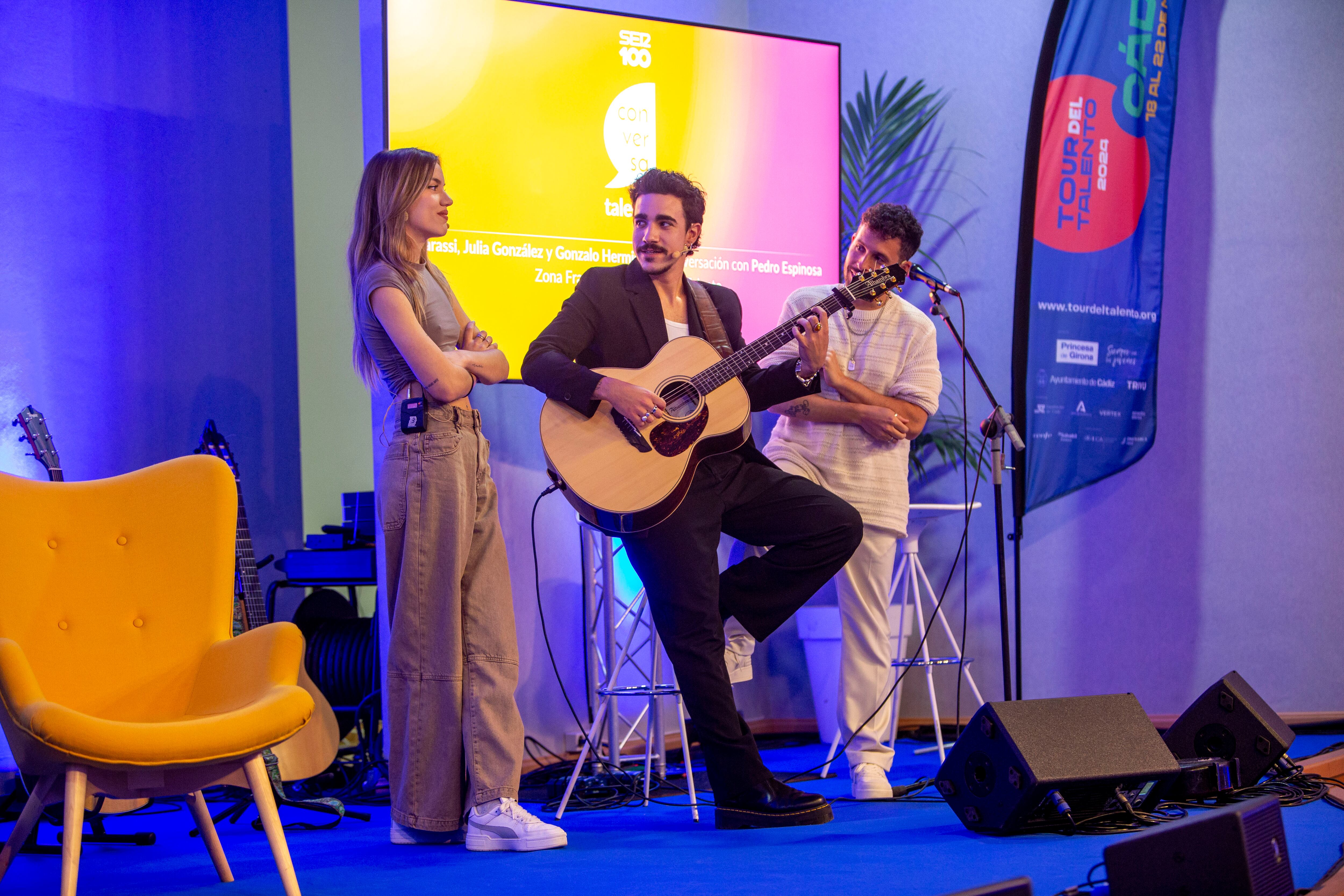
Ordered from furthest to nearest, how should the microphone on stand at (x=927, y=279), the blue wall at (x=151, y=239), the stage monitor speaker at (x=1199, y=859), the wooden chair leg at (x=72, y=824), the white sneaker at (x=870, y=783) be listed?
1. the blue wall at (x=151, y=239)
2. the white sneaker at (x=870, y=783)
3. the microphone on stand at (x=927, y=279)
4. the wooden chair leg at (x=72, y=824)
5. the stage monitor speaker at (x=1199, y=859)

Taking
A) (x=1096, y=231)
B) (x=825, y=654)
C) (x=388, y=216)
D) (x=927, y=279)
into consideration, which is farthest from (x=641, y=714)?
(x=1096, y=231)

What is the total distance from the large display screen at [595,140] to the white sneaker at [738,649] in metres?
1.20

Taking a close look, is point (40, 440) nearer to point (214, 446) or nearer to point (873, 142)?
point (214, 446)

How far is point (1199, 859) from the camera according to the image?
5.89 feet

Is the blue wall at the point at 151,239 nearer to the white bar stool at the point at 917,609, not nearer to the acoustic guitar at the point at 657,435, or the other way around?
the acoustic guitar at the point at 657,435

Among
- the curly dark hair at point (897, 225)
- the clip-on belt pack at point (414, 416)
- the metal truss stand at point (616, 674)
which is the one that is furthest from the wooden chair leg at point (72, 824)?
the curly dark hair at point (897, 225)

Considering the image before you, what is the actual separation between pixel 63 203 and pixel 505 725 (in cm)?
287

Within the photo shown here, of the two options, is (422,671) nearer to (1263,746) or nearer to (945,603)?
(1263,746)

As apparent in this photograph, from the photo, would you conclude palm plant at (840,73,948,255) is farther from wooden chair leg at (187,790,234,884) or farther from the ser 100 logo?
wooden chair leg at (187,790,234,884)

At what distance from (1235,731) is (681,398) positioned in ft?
5.85

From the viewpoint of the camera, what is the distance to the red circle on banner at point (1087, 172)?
493 cm

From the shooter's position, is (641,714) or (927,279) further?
(641,714)

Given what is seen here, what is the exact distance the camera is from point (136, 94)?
4.54 meters

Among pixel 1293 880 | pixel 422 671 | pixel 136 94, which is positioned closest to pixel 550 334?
pixel 422 671
